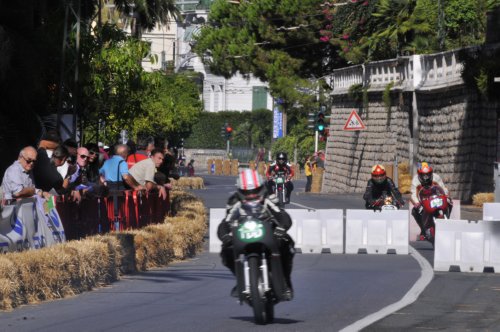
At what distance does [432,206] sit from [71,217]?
735cm

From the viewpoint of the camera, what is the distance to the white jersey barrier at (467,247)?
64.3 ft

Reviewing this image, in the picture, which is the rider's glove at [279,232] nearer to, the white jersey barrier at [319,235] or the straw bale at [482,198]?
the white jersey barrier at [319,235]

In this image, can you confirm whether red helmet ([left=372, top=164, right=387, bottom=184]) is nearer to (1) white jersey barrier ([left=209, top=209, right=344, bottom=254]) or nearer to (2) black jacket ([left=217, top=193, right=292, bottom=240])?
(1) white jersey barrier ([left=209, top=209, right=344, bottom=254])

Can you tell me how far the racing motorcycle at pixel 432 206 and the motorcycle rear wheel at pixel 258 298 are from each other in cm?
1095

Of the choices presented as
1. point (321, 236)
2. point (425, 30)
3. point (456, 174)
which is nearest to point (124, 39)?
point (321, 236)

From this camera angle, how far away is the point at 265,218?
12617 millimetres

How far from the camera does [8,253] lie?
14.4 meters

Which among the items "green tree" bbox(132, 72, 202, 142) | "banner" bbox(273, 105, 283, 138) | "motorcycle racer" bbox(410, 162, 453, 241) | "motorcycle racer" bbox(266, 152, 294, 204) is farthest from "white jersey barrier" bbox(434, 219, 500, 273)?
"banner" bbox(273, 105, 283, 138)

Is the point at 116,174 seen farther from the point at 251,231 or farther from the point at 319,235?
the point at 251,231

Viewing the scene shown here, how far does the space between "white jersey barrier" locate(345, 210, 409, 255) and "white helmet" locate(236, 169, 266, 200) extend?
11153 millimetres

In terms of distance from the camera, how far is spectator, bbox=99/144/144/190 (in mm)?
21797

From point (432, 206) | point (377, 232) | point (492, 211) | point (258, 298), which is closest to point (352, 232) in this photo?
point (377, 232)

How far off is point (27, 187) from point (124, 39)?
62.1 ft

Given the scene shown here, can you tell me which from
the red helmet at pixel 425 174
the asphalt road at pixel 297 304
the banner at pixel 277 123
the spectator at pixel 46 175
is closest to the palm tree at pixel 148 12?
the red helmet at pixel 425 174
